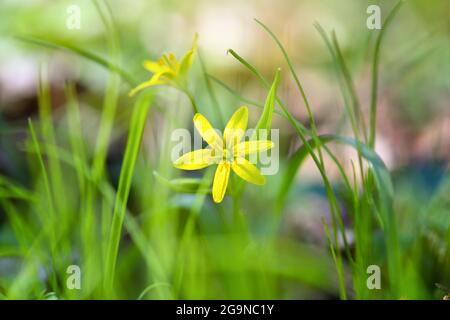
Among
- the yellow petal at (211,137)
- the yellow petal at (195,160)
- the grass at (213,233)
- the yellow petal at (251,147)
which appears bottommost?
the grass at (213,233)

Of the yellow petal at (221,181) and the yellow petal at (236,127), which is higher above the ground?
the yellow petal at (236,127)

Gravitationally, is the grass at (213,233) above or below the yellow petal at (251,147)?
below

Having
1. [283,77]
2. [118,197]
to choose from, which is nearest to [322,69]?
[283,77]

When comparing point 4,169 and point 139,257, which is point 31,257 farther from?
point 4,169

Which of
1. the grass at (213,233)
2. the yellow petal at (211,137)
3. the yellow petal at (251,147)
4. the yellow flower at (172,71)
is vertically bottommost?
the grass at (213,233)
